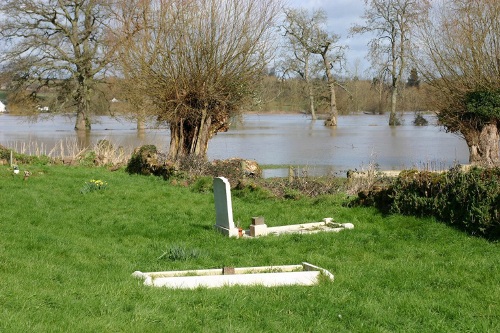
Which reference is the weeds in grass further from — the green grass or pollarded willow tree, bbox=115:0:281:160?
pollarded willow tree, bbox=115:0:281:160

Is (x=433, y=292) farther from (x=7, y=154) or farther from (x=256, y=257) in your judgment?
(x=7, y=154)

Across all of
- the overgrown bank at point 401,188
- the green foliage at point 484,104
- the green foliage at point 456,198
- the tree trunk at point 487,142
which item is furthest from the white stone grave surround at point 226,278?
the tree trunk at point 487,142

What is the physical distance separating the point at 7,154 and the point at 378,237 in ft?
50.0

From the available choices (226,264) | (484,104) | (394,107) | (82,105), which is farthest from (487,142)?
(394,107)

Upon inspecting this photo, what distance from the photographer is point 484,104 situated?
19969 millimetres

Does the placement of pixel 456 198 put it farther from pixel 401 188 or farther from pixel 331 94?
pixel 331 94

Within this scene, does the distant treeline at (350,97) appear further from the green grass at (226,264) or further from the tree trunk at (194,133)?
the green grass at (226,264)

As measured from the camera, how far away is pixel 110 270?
283 inches

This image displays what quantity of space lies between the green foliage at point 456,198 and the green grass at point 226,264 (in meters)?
0.28

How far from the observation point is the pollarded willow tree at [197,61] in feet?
65.3

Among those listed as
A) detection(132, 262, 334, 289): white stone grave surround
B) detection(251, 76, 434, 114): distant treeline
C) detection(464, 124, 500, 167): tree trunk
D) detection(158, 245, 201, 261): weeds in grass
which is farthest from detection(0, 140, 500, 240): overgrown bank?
detection(251, 76, 434, 114): distant treeline

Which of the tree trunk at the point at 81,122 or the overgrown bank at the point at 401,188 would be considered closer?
the overgrown bank at the point at 401,188

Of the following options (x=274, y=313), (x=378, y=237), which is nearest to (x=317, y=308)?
(x=274, y=313)

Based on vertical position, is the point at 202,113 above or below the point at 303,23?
below
